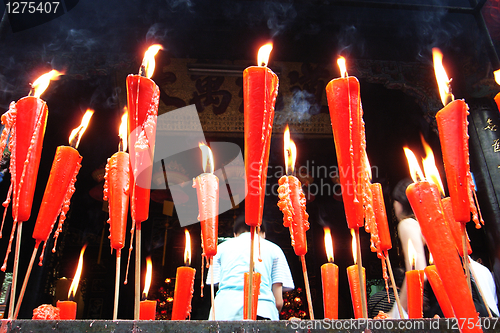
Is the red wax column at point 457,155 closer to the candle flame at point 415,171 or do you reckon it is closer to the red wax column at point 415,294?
the candle flame at point 415,171

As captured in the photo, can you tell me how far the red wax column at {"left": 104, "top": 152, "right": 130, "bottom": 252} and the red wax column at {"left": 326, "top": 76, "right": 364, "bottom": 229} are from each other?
738 millimetres

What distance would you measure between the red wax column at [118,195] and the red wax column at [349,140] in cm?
74

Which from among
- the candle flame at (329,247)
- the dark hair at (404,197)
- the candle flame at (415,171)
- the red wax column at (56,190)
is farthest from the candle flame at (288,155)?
the dark hair at (404,197)

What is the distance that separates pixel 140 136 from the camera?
0.89 m

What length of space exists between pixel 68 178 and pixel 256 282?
0.86m

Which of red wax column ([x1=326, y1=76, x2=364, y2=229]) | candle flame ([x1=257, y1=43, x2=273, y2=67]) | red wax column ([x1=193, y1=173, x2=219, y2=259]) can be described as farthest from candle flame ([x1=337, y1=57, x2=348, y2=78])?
red wax column ([x1=193, y1=173, x2=219, y2=259])

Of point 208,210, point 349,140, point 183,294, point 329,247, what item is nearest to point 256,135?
point 349,140

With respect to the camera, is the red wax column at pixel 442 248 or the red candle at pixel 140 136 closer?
the red wax column at pixel 442 248

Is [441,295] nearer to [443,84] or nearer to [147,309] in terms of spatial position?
[443,84]

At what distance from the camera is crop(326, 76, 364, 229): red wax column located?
93 cm

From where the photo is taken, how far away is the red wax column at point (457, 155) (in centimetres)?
86

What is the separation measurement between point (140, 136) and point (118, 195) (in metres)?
0.34

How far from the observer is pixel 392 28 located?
3.84m

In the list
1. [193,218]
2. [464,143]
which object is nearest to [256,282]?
[464,143]
